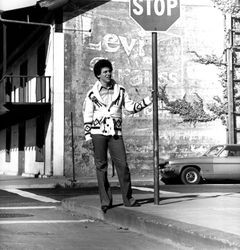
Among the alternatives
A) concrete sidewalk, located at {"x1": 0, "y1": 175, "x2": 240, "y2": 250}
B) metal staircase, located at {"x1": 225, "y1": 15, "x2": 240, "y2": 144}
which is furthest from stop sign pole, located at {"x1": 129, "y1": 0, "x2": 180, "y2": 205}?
metal staircase, located at {"x1": 225, "y1": 15, "x2": 240, "y2": 144}

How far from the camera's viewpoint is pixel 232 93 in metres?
21.6

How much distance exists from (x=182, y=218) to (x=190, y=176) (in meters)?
11.2

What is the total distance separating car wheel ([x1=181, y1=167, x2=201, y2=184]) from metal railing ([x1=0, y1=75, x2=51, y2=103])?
245 inches

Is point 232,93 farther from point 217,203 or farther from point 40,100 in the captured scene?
point 217,203

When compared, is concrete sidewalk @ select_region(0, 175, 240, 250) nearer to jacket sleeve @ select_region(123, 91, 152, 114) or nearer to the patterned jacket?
the patterned jacket

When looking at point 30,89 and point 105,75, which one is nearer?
point 105,75

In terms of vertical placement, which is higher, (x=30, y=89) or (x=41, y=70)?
(x=41, y=70)

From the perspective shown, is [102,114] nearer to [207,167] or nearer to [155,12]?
[155,12]

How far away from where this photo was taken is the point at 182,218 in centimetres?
610

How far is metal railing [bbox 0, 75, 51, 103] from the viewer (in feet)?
68.0

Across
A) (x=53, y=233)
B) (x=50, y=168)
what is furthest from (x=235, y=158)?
(x=53, y=233)

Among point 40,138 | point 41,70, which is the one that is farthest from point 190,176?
point 41,70

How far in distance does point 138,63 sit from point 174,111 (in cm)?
235

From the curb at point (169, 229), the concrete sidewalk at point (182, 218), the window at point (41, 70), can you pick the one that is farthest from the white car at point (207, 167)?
the curb at point (169, 229)
